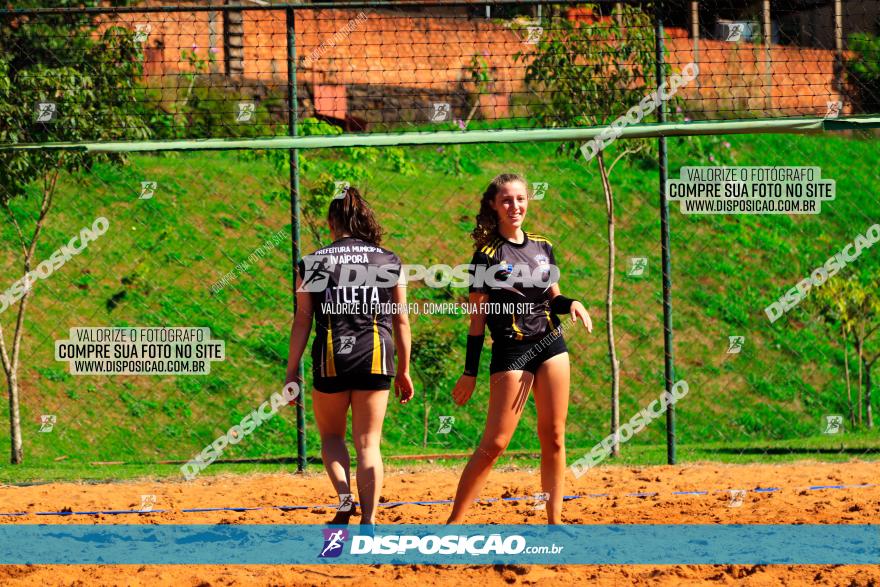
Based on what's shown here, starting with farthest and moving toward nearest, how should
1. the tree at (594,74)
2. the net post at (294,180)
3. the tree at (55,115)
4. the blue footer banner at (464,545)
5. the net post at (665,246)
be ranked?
the tree at (594,74)
the tree at (55,115)
the net post at (665,246)
the net post at (294,180)
the blue footer banner at (464,545)

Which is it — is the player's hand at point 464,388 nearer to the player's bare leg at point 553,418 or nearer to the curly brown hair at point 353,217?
the player's bare leg at point 553,418

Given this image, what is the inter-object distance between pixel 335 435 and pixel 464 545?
92 centimetres

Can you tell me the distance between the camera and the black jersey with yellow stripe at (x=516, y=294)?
Answer: 5297 mm

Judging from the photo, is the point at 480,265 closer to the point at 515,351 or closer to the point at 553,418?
the point at 515,351

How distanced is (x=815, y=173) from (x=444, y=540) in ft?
17.7

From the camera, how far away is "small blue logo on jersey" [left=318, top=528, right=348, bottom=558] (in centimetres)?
512

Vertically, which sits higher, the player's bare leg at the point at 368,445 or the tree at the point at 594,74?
the tree at the point at 594,74

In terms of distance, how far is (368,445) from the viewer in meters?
5.28

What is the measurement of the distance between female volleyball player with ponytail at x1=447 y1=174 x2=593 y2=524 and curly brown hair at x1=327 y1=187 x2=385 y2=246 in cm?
65

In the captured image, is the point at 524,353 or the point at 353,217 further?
the point at 353,217

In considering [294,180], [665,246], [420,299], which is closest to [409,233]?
[420,299]

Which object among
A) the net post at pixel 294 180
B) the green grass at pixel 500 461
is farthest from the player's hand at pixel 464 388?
the green grass at pixel 500 461

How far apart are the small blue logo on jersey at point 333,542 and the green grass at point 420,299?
11.9 ft

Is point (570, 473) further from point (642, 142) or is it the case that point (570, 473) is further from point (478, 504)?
point (642, 142)
